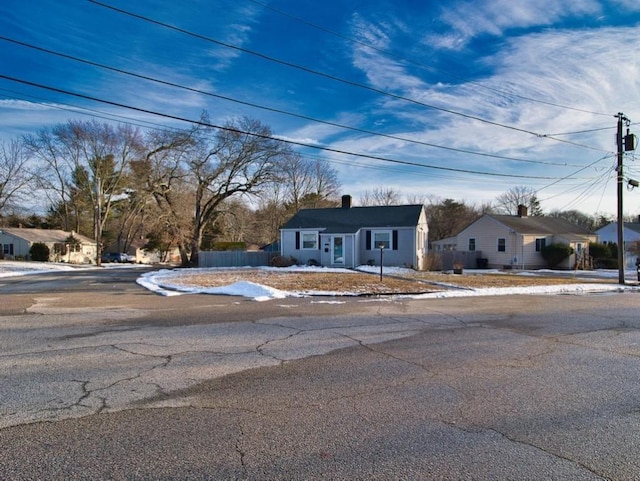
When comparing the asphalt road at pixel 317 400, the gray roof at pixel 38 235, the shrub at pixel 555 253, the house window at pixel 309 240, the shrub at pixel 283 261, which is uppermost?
the gray roof at pixel 38 235

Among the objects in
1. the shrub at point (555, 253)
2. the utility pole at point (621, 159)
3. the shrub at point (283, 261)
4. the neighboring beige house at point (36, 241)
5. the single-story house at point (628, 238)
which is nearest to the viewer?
the utility pole at point (621, 159)

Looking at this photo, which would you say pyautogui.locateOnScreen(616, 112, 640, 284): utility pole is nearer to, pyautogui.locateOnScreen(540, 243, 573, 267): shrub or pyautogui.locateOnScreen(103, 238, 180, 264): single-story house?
pyautogui.locateOnScreen(540, 243, 573, 267): shrub

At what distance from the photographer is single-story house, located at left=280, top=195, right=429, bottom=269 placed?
2925 cm

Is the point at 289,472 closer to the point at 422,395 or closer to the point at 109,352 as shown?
the point at 422,395

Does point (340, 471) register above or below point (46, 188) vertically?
below

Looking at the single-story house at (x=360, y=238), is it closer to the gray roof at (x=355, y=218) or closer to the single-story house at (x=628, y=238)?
the gray roof at (x=355, y=218)

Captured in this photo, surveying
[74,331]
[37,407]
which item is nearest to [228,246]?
[74,331]

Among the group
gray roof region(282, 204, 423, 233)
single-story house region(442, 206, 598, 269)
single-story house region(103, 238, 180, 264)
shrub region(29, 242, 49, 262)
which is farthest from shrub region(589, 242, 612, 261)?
shrub region(29, 242, 49, 262)

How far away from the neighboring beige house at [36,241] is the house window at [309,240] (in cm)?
3466

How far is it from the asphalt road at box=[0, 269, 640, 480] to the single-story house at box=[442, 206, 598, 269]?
28.8 meters

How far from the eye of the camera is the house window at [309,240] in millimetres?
31062

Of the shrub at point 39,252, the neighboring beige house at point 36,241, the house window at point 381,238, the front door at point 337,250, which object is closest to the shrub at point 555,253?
the house window at point 381,238

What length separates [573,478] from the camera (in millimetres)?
2938

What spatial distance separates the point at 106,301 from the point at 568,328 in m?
11.9
